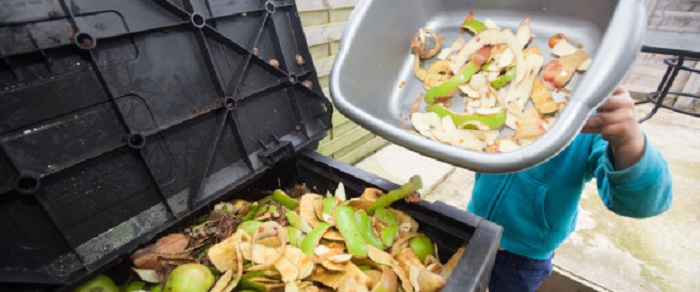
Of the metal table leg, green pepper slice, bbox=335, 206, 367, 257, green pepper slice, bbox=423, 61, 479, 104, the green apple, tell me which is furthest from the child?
the metal table leg

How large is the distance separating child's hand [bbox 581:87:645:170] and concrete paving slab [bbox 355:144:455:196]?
6.32 ft

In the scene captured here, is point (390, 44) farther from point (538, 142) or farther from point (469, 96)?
point (538, 142)

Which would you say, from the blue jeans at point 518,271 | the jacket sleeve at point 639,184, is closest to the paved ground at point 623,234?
the blue jeans at point 518,271

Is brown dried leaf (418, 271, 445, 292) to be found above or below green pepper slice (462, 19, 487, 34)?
below

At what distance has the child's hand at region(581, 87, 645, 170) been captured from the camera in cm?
71

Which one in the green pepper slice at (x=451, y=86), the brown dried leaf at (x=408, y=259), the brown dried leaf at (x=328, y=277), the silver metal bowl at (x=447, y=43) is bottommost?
the brown dried leaf at (x=408, y=259)

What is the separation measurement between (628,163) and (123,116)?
144 centimetres

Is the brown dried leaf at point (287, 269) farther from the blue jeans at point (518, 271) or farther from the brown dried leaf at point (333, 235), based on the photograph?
the blue jeans at point (518, 271)


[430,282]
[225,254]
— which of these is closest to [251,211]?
[225,254]

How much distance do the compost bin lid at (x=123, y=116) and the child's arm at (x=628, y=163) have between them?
1080 mm

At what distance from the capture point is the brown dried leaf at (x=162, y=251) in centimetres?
104

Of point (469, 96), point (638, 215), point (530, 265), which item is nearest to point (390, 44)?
point (469, 96)

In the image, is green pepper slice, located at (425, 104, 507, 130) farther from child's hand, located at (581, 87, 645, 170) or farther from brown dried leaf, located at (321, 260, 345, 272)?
brown dried leaf, located at (321, 260, 345, 272)

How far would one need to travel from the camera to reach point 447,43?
39.2 inches
